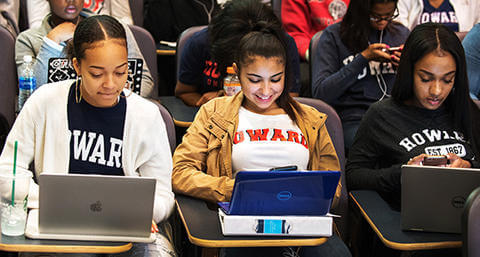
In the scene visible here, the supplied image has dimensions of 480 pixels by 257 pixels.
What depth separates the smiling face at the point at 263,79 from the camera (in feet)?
7.19

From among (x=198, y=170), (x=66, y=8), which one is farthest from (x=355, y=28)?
(x=66, y=8)

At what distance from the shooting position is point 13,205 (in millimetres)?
1708

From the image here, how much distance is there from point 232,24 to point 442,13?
5.22ft

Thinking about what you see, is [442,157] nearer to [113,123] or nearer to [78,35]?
[113,123]

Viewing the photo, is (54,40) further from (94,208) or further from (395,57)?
(395,57)

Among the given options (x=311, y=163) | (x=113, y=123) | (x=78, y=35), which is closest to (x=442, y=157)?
(x=311, y=163)

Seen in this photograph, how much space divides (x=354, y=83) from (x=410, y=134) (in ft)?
2.03

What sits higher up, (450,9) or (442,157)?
(450,9)

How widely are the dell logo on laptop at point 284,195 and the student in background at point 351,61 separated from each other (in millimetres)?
1150

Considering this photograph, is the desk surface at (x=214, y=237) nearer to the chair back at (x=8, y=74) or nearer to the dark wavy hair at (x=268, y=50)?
the dark wavy hair at (x=268, y=50)

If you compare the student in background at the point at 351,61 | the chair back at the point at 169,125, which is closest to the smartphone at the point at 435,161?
the student in background at the point at 351,61

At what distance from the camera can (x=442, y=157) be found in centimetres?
218

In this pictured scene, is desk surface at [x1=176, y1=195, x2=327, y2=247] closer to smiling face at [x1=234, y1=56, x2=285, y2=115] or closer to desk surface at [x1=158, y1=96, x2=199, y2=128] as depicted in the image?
smiling face at [x1=234, y1=56, x2=285, y2=115]

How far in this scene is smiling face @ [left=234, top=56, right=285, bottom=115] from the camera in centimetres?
219
